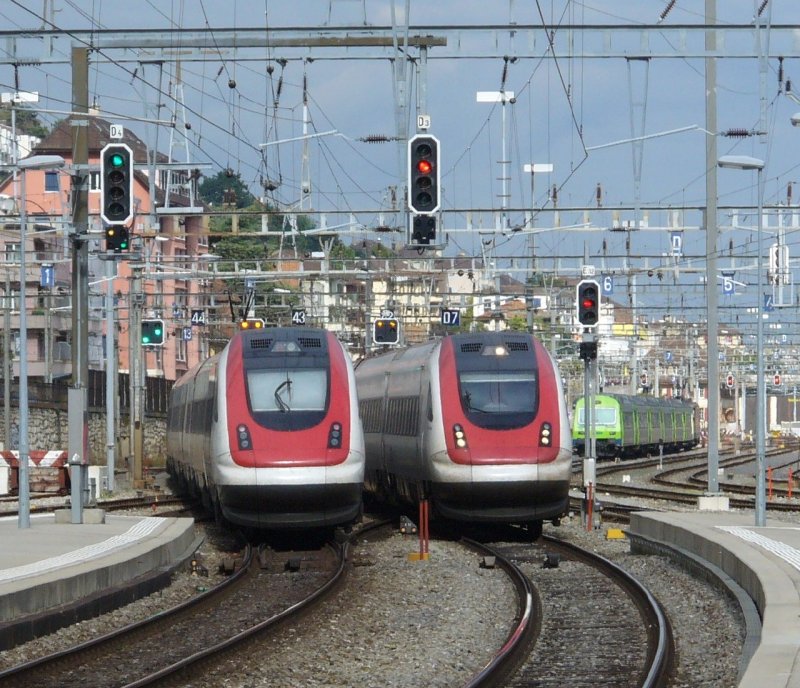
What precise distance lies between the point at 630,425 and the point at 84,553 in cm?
4995

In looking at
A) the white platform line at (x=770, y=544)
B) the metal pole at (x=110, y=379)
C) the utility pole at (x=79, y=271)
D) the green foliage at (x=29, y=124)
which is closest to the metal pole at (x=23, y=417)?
the utility pole at (x=79, y=271)

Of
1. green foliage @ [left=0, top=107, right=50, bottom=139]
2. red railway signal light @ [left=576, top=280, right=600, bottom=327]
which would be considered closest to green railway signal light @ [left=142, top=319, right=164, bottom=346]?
red railway signal light @ [left=576, top=280, right=600, bottom=327]

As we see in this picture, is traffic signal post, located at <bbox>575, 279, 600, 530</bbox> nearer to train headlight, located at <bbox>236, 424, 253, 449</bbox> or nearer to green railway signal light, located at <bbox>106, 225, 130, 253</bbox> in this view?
train headlight, located at <bbox>236, 424, 253, 449</bbox>

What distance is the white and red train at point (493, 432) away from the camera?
72.3 ft

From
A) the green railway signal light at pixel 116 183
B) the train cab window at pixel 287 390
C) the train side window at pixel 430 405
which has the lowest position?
the train side window at pixel 430 405

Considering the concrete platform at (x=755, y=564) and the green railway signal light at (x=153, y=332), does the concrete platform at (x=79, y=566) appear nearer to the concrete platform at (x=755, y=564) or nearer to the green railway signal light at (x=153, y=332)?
the concrete platform at (x=755, y=564)

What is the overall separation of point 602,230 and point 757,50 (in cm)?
1539

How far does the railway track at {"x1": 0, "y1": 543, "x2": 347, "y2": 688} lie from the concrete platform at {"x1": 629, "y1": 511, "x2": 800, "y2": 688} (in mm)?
4100

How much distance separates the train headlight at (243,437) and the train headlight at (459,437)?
10.9ft

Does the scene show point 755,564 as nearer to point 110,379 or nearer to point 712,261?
point 712,261

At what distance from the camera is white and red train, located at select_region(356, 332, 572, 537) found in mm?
22047

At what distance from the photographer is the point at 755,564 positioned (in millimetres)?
15023

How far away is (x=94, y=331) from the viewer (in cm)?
8175

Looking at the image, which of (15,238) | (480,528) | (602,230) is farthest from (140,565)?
(15,238)
